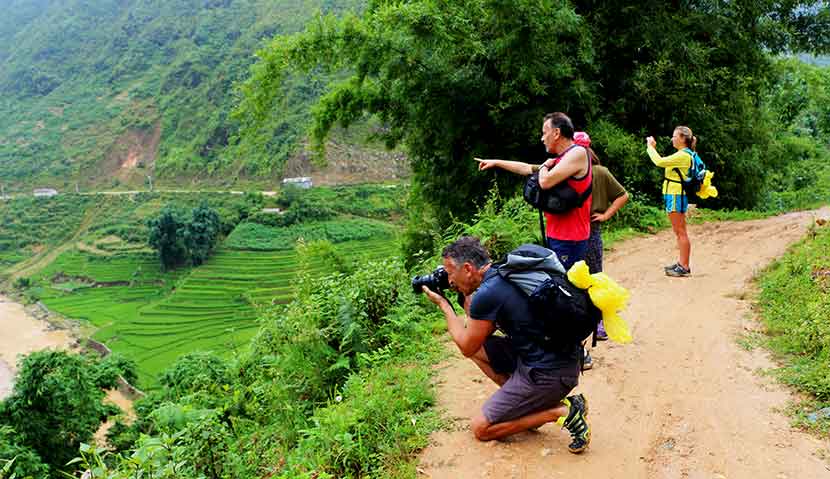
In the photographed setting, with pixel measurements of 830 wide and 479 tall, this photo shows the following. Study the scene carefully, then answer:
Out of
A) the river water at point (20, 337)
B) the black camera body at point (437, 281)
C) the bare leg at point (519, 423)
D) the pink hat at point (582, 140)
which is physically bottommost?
the river water at point (20, 337)

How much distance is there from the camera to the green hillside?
64.0m

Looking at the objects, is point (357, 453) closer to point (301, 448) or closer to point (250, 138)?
point (301, 448)

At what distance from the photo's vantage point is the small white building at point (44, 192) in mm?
62856

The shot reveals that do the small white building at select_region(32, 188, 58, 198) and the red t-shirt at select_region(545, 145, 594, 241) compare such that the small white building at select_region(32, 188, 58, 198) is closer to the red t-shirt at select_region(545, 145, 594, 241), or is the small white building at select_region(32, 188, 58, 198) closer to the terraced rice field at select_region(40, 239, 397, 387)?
the terraced rice field at select_region(40, 239, 397, 387)

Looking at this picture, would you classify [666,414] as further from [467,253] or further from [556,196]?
[467,253]

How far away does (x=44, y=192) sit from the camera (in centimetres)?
6419

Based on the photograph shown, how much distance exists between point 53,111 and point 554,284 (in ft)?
318

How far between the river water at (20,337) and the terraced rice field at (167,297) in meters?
1.71

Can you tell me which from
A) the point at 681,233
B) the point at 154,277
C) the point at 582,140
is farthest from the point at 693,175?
the point at 154,277

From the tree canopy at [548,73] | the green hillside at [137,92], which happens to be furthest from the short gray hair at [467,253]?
the green hillside at [137,92]

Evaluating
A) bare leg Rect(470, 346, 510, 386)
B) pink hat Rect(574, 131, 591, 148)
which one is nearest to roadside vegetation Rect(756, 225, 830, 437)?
bare leg Rect(470, 346, 510, 386)

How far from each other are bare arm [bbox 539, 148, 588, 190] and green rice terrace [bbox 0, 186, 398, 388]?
25391 millimetres

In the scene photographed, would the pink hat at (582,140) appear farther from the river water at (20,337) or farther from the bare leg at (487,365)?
the river water at (20,337)

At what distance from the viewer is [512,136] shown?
10.3m
